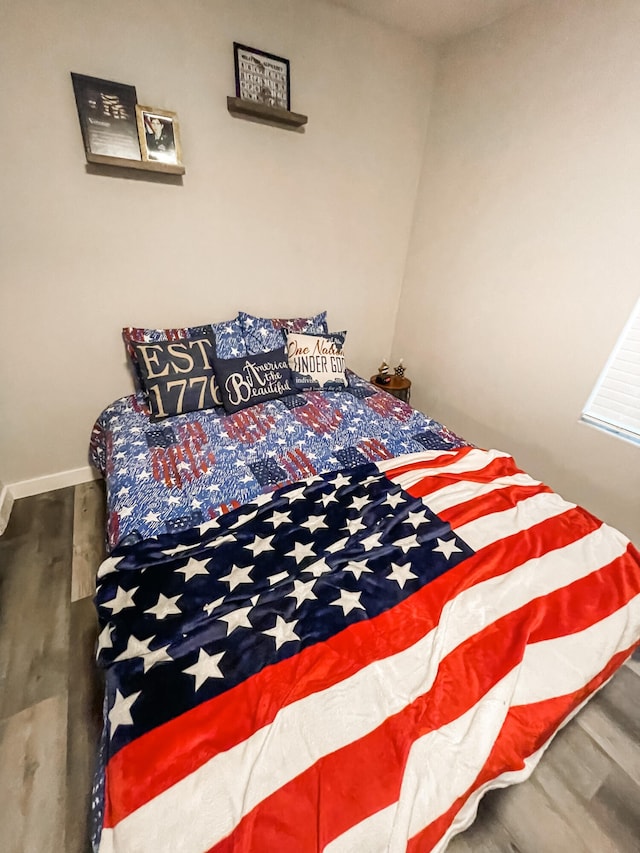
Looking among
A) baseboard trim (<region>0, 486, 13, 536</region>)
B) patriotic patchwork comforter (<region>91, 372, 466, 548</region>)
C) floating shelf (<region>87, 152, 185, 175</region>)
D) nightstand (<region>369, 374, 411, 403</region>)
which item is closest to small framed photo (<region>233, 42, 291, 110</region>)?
floating shelf (<region>87, 152, 185, 175</region>)

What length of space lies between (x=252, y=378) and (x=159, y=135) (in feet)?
4.00

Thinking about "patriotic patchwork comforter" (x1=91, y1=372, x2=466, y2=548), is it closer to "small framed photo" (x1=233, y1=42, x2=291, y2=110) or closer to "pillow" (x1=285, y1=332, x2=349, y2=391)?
"pillow" (x1=285, y1=332, x2=349, y2=391)

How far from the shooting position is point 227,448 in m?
1.64

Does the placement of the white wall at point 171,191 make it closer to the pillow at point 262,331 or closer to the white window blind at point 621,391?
the pillow at point 262,331

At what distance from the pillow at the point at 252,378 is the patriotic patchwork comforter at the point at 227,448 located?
52mm

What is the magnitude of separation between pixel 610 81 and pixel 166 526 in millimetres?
2628

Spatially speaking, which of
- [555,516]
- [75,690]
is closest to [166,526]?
[75,690]

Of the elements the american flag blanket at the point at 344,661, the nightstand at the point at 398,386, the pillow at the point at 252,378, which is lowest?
the nightstand at the point at 398,386

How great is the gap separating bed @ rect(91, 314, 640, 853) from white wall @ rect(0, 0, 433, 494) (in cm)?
70

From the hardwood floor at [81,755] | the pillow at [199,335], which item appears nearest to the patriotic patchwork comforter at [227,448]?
the pillow at [199,335]

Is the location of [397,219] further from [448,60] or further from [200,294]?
[200,294]

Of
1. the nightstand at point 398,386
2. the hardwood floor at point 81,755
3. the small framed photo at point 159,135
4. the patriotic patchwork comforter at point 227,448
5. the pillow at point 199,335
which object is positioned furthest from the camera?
the nightstand at point 398,386

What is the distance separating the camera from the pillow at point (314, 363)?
7.20 feet

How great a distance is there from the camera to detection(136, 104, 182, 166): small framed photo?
1662 mm
